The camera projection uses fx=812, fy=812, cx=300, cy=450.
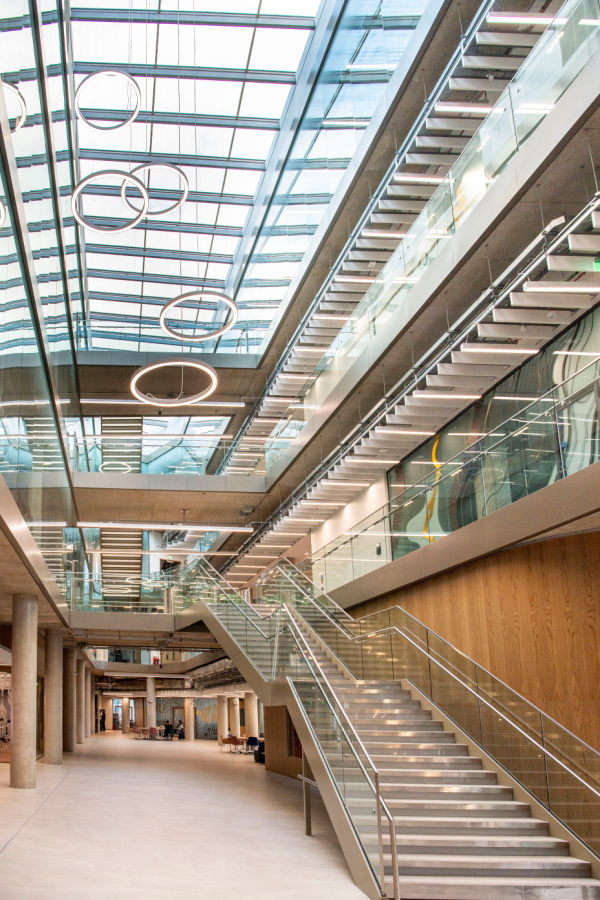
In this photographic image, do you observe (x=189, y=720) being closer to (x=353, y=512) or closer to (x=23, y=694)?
(x=353, y=512)

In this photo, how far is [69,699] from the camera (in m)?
25.8

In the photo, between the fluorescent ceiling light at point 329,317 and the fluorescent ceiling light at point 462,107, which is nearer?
the fluorescent ceiling light at point 462,107

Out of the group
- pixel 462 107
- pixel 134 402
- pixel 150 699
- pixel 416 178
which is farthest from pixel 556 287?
pixel 150 699

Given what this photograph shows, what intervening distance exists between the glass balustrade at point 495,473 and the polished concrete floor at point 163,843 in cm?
452

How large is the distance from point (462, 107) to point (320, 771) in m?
8.40

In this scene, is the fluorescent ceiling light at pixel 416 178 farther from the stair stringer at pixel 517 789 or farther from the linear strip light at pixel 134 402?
the linear strip light at pixel 134 402

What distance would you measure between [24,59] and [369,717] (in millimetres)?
9138

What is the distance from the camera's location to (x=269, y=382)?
21.8 meters

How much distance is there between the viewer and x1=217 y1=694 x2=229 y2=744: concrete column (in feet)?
143

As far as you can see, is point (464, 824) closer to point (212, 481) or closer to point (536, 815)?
point (536, 815)

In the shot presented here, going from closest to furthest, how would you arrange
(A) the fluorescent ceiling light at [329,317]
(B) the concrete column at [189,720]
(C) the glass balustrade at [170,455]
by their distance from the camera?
(A) the fluorescent ceiling light at [329,317]
(C) the glass balustrade at [170,455]
(B) the concrete column at [189,720]

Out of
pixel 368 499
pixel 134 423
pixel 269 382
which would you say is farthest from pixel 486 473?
pixel 134 423

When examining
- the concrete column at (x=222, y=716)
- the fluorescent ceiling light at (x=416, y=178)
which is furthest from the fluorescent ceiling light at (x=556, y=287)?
the concrete column at (x=222, y=716)

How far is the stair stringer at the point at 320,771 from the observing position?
24.5ft
